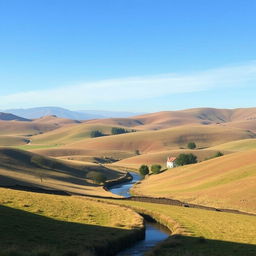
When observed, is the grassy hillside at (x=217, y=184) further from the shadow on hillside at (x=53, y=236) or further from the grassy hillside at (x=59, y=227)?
the shadow on hillside at (x=53, y=236)

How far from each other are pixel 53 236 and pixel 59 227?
3.92 m

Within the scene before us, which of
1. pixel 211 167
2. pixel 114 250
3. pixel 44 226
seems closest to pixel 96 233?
pixel 114 250

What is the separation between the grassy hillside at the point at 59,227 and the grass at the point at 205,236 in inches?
175

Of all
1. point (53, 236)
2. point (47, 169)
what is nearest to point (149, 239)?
point (53, 236)

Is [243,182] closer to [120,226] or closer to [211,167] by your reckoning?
[211,167]

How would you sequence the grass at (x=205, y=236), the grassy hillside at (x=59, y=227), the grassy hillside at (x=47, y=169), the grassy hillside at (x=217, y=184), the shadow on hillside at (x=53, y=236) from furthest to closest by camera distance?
the grassy hillside at (x=47, y=169) < the grassy hillside at (x=217, y=184) < the grass at (x=205, y=236) < the grassy hillside at (x=59, y=227) < the shadow on hillside at (x=53, y=236)

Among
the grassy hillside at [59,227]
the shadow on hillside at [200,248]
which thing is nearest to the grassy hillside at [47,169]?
the grassy hillside at [59,227]

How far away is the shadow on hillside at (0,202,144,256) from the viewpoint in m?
26.8

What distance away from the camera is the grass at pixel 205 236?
30.8 metres

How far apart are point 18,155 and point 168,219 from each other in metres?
101

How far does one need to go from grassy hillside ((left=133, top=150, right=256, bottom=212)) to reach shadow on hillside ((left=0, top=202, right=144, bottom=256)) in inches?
1480

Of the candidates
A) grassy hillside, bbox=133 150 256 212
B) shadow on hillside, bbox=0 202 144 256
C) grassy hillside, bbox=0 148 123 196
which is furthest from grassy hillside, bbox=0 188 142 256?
grassy hillside, bbox=0 148 123 196

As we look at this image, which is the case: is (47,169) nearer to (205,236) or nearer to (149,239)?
(149,239)

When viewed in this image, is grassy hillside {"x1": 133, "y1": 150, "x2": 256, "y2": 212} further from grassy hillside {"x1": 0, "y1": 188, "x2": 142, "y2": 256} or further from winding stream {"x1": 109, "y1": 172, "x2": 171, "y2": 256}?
grassy hillside {"x1": 0, "y1": 188, "x2": 142, "y2": 256}
